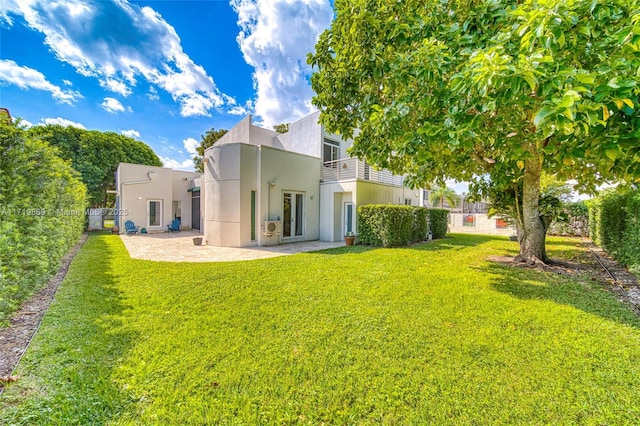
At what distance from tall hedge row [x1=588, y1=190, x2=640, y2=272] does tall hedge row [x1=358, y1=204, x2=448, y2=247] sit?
6.94 m

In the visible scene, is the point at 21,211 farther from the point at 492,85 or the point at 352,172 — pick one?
the point at 352,172

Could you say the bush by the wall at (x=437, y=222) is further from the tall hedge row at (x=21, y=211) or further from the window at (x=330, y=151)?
the tall hedge row at (x=21, y=211)

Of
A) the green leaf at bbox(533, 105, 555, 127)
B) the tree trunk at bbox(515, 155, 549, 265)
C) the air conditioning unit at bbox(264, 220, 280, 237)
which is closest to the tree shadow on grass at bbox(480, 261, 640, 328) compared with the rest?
the tree trunk at bbox(515, 155, 549, 265)

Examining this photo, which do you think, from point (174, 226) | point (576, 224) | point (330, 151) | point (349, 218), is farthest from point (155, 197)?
point (576, 224)

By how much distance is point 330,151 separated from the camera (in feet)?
55.9

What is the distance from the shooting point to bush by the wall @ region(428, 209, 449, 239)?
1555 centimetres

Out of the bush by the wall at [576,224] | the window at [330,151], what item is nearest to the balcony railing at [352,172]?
the window at [330,151]

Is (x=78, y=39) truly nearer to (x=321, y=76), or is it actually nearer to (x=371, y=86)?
(x=321, y=76)

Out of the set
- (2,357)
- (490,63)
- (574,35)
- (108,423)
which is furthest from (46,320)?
(574,35)

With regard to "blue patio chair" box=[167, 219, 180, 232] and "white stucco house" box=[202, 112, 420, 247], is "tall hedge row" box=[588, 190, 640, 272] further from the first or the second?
"blue patio chair" box=[167, 219, 180, 232]

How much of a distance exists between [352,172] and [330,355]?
12.2 m

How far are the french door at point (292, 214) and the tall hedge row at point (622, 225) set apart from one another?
12099 mm

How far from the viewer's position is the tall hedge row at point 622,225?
6051mm

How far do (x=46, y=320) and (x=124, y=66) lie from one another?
10383 millimetres
